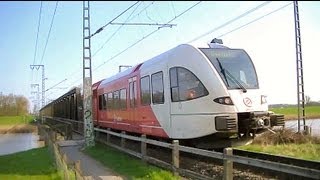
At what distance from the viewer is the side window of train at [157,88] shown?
13820 mm

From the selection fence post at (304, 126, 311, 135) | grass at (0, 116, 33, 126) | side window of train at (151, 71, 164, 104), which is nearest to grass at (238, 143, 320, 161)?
fence post at (304, 126, 311, 135)

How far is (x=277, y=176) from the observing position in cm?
966

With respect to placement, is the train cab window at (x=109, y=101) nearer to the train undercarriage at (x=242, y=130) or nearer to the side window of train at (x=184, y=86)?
the side window of train at (x=184, y=86)

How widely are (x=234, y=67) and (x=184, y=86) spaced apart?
147 cm

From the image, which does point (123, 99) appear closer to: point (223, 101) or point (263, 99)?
point (263, 99)

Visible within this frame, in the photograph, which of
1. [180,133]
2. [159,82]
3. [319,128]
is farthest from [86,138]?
[319,128]

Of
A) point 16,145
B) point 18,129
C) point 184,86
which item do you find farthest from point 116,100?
point 18,129

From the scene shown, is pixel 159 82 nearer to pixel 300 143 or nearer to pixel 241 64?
pixel 241 64

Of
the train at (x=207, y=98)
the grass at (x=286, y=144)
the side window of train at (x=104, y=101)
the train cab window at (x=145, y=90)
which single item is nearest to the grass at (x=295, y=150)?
the grass at (x=286, y=144)

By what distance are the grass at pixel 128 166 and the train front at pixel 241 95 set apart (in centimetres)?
207

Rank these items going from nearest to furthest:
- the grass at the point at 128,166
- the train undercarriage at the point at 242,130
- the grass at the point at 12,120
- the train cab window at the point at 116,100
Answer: the grass at the point at 128,166, the train undercarriage at the point at 242,130, the train cab window at the point at 116,100, the grass at the point at 12,120

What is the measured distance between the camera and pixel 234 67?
12336 millimetres

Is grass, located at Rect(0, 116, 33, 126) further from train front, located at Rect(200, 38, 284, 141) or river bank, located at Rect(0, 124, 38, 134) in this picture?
train front, located at Rect(200, 38, 284, 141)

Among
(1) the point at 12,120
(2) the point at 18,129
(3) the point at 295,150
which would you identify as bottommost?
(2) the point at 18,129
